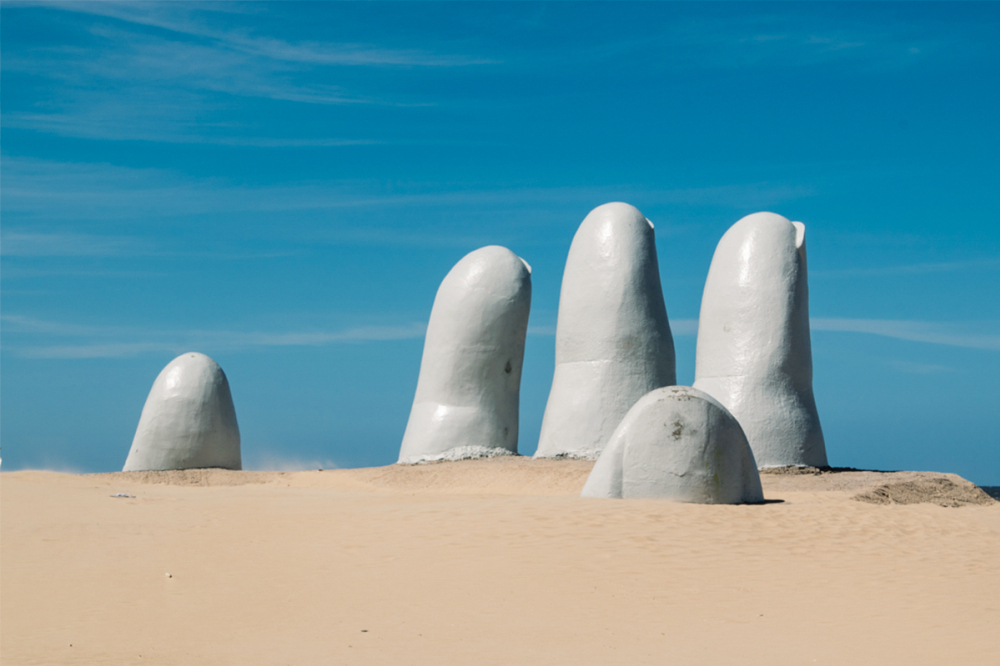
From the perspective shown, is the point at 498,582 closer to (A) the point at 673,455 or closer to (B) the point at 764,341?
(A) the point at 673,455

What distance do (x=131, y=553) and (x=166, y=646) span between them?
3402 millimetres

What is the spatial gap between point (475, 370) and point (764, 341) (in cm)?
526

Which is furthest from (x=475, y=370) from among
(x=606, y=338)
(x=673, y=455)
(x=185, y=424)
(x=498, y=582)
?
(x=498, y=582)

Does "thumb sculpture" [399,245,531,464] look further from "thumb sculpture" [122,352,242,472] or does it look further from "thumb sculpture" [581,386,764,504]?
"thumb sculpture" [581,386,764,504]

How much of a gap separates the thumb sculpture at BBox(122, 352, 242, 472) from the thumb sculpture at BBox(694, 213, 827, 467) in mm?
9557

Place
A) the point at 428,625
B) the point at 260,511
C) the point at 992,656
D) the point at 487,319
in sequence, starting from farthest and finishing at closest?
1. the point at 487,319
2. the point at 260,511
3. the point at 428,625
4. the point at 992,656

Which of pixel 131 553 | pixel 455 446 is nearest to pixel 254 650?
pixel 131 553

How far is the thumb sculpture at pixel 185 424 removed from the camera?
18.9 meters

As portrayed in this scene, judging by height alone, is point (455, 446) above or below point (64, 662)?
above

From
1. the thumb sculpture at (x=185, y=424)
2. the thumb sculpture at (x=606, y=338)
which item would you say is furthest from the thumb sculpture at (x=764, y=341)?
the thumb sculpture at (x=185, y=424)

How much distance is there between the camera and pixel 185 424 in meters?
18.9

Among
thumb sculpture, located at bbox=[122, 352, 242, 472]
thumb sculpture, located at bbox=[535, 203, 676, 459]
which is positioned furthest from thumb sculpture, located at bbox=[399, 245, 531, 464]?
thumb sculpture, located at bbox=[122, 352, 242, 472]

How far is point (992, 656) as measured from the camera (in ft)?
20.6

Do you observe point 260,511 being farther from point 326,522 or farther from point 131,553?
point 131,553
